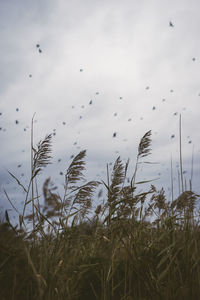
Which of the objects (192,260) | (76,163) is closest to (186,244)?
(192,260)

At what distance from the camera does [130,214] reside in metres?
3.01

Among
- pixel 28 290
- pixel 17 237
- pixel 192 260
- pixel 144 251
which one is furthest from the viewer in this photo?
pixel 144 251

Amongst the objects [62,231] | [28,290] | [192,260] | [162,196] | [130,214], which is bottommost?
[28,290]

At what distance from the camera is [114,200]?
2.91 m

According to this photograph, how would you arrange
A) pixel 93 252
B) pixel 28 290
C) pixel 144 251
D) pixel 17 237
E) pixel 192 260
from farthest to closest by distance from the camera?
pixel 93 252 → pixel 144 251 → pixel 192 260 → pixel 17 237 → pixel 28 290

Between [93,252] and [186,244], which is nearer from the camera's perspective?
[186,244]

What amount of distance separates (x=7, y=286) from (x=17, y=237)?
407mm

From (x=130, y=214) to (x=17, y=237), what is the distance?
108 centimetres

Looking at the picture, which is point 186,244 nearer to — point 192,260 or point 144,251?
point 192,260

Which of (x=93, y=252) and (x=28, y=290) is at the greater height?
(x=93, y=252)

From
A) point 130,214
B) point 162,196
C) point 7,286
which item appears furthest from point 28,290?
point 162,196

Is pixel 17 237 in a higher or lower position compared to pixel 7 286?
higher

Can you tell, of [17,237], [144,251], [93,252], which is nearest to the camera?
[17,237]

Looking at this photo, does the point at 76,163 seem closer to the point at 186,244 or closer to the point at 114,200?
the point at 114,200
